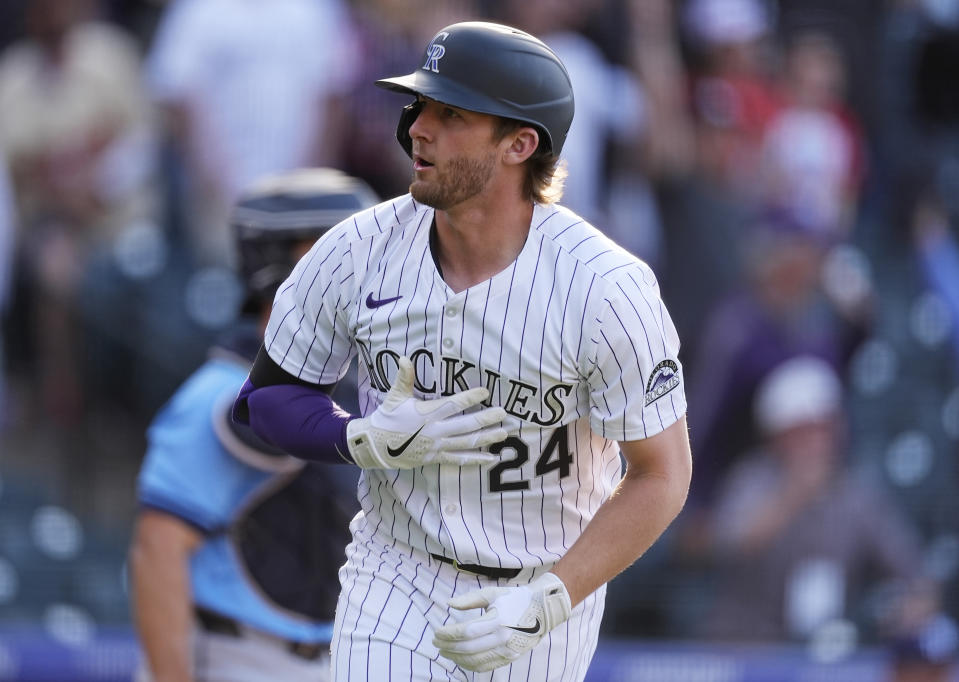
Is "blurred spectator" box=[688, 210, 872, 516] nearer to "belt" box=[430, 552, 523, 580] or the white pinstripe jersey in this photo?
the white pinstripe jersey

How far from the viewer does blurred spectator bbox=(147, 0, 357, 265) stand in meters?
6.32

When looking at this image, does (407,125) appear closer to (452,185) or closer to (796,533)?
(452,185)

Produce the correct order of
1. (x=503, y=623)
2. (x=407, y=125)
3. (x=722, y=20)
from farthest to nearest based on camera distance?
(x=722, y=20) < (x=407, y=125) < (x=503, y=623)

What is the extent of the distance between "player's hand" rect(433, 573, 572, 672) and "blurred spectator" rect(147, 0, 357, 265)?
3.96m

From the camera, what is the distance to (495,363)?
2750mm

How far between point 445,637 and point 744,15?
4551mm

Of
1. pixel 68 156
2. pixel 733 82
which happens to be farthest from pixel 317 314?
pixel 733 82

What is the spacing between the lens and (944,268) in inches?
268

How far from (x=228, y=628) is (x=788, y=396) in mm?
3437

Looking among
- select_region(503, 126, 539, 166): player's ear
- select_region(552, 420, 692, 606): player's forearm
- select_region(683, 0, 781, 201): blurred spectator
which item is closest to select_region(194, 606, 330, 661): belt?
select_region(552, 420, 692, 606): player's forearm

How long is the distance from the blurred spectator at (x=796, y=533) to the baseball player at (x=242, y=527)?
9.98 ft

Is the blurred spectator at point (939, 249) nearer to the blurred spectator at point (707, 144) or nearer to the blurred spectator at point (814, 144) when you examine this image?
the blurred spectator at point (814, 144)

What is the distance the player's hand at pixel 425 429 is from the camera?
2.69 m

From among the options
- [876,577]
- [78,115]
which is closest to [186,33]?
[78,115]
